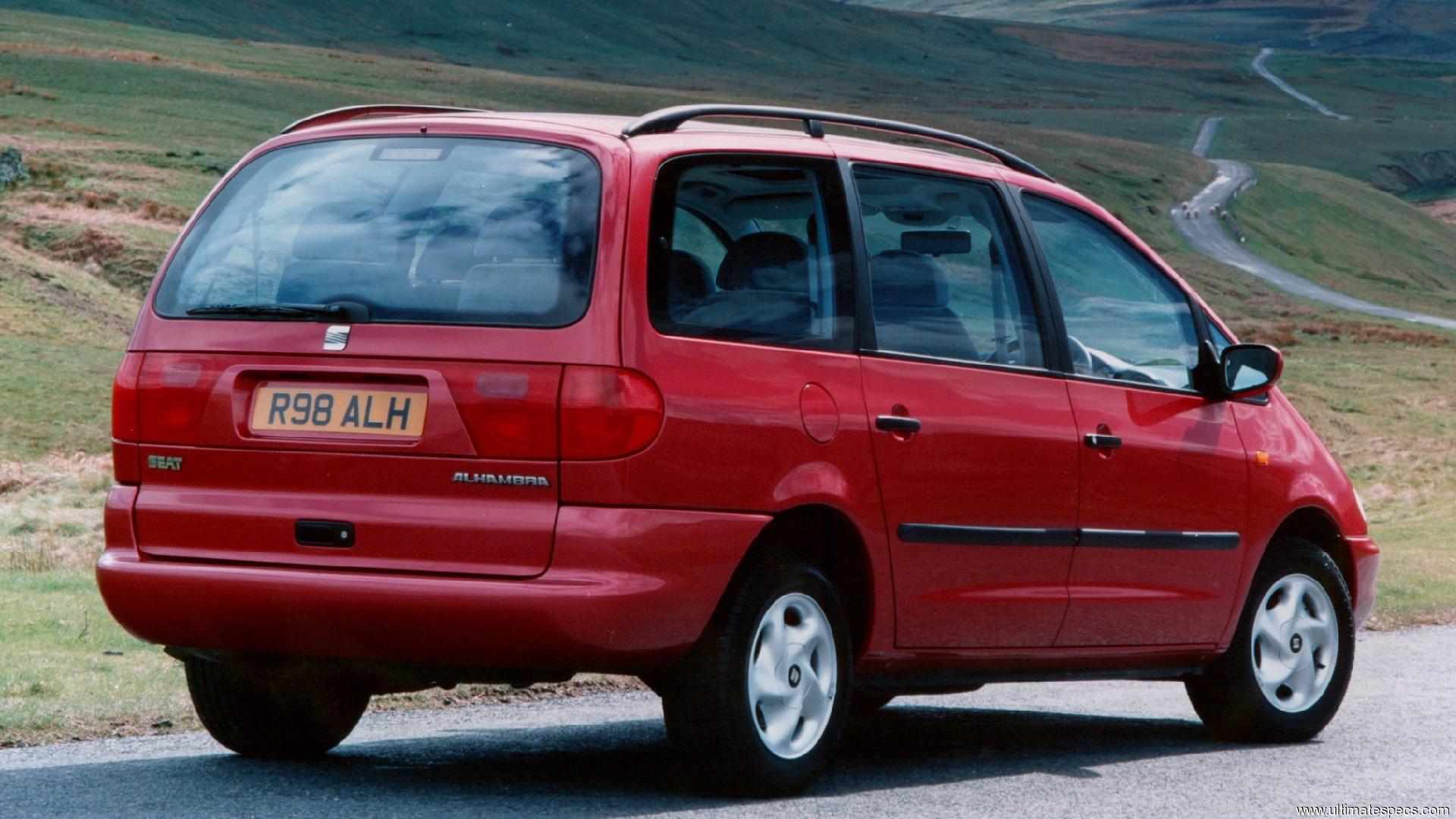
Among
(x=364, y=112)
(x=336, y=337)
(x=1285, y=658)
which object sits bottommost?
(x=1285, y=658)

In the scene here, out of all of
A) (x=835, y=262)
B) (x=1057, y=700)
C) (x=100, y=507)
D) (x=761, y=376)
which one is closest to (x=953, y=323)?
(x=835, y=262)

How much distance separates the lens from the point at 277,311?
555 cm

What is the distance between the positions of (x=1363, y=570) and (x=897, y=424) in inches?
113

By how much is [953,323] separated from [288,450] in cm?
217

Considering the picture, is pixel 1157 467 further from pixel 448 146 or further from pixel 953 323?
pixel 448 146

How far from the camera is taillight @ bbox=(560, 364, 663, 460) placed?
523 cm

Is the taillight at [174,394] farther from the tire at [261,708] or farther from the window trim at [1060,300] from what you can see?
the window trim at [1060,300]

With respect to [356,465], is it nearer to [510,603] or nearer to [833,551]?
[510,603]

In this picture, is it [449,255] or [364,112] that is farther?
[364,112]

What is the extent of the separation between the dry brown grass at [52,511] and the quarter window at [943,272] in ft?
28.8

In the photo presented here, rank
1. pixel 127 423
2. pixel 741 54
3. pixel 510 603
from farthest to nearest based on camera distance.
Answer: pixel 741 54 → pixel 127 423 → pixel 510 603

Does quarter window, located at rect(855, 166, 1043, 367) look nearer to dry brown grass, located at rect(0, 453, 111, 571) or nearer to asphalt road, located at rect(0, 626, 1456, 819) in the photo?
asphalt road, located at rect(0, 626, 1456, 819)

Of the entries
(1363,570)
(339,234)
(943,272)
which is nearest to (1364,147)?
(1363,570)

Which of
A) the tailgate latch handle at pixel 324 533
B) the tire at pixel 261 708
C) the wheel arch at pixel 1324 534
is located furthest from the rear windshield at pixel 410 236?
the wheel arch at pixel 1324 534
